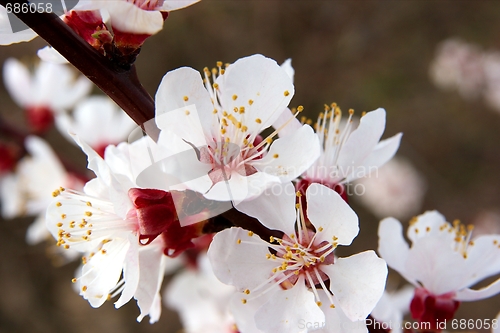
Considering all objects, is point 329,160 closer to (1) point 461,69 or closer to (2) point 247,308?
(2) point 247,308

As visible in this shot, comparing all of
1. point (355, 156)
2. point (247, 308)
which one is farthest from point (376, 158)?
point (247, 308)

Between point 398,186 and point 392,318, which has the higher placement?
point 392,318

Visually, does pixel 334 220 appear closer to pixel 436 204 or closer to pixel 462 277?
pixel 462 277

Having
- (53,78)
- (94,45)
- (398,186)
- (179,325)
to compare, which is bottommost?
(179,325)

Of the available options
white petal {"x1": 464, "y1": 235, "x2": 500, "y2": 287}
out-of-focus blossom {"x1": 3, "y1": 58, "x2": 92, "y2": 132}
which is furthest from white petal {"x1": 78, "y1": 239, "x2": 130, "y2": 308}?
out-of-focus blossom {"x1": 3, "y1": 58, "x2": 92, "y2": 132}

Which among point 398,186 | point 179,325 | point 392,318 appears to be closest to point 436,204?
point 398,186

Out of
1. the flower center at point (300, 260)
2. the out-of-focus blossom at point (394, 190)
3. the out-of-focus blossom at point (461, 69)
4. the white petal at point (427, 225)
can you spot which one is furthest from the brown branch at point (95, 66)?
the out-of-focus blossom at point (461, 69)

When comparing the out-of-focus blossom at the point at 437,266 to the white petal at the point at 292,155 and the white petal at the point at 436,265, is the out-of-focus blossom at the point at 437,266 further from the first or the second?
the white petal at the point at 292,155

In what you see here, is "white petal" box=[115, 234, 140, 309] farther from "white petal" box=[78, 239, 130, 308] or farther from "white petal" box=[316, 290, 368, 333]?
"white petal" box=[316, 290, 368, 333]
